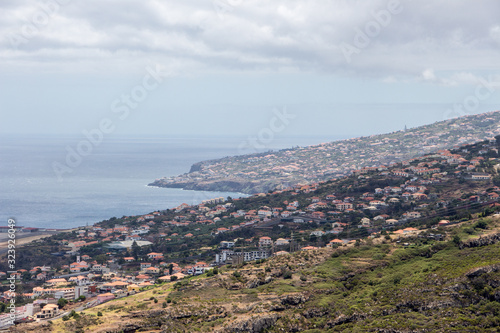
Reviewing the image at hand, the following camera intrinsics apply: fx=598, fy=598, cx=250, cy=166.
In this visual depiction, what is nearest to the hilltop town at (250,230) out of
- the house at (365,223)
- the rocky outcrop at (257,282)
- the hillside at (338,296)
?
the house at (365,223)

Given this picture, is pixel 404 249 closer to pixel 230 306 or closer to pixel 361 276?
pixel 361 276

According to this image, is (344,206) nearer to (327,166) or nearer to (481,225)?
(481,225)

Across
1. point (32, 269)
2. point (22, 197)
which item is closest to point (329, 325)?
point (32, 269)

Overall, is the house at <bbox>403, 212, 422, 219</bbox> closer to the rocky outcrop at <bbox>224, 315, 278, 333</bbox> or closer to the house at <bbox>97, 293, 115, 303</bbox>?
the house at <bbox>97, 293, 115, 303</bbox>

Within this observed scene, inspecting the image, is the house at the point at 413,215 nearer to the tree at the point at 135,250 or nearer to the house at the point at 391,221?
the house at the point at 391,221

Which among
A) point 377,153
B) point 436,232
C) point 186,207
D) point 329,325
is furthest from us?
point 377,153

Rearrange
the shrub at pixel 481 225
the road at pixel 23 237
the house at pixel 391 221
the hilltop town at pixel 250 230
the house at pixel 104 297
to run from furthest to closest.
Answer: the road at pixel 23 237, the house at pixel 391 221, the hilltop town at pixel 250 230, the shrub at pixel 481 225, the house at pixel 104 297

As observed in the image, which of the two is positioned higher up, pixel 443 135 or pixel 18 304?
pixel 443 135
